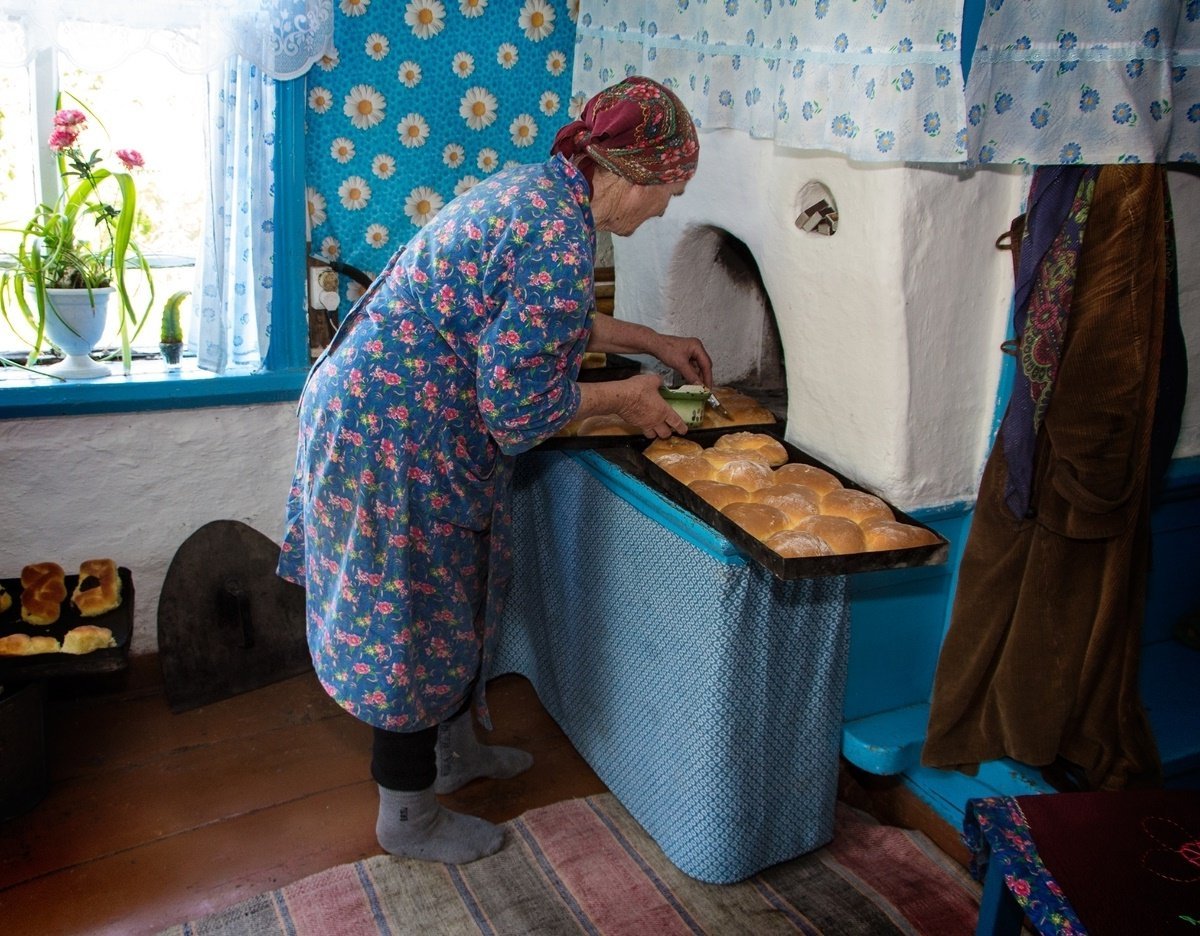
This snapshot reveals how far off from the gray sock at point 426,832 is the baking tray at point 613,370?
3.48 feet

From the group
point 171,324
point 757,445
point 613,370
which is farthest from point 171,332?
point 757,445

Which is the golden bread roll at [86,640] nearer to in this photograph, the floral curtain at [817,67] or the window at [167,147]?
the window at [167,147]

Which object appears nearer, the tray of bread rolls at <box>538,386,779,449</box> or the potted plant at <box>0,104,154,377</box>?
the tray of bread rolls at <box>538,386,779,449</box>

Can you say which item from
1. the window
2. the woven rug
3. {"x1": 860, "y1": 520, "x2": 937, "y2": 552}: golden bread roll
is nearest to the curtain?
the window

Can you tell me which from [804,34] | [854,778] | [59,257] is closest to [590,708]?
[854,778]

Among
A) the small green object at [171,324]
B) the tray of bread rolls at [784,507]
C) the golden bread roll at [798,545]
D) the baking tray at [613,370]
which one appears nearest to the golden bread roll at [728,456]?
the tray of bread rolls at [784,507]

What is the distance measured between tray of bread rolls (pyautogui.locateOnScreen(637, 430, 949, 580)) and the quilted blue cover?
2.2 inches

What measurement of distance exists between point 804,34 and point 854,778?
1.65m

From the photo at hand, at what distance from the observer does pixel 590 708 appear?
2.37 m

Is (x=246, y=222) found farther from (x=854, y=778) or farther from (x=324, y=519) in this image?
(x=854, y=778)

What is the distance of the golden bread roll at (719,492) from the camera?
192 cm

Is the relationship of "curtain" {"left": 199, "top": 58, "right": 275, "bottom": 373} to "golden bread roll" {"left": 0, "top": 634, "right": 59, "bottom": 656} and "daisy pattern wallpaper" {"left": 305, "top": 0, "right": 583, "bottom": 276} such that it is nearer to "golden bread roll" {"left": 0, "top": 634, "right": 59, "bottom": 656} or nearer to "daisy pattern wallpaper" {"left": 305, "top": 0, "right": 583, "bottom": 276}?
"daisy pattern wallpaper" {"left": 305, "top": 0, "right": 583, "bottom": 276}

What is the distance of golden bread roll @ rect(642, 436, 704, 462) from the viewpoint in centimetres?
217

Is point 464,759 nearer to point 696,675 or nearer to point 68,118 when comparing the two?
point 696,675
